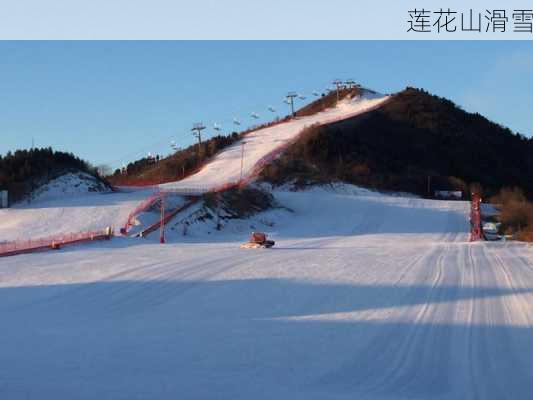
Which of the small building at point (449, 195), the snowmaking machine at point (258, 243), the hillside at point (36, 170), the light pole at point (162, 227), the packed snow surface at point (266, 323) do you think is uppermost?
the hillside at point (36, 170)

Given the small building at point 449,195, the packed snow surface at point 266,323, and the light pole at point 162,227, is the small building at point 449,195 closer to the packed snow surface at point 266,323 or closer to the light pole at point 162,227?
the light pole at point 162,227

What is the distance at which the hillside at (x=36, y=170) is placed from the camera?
51.1 meters

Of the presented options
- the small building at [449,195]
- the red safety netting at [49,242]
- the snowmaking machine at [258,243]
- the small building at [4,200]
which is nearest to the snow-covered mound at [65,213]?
the small building at [4,200]

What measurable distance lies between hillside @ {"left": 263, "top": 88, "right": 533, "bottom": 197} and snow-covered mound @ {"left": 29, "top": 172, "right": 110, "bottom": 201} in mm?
14262

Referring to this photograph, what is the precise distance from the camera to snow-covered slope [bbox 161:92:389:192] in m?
63.3

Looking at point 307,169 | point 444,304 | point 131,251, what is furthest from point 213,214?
point 444,304

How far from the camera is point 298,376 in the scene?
11.9 m

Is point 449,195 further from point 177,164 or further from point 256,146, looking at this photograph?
point 177,164

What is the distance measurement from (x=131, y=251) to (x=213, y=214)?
1590 cm

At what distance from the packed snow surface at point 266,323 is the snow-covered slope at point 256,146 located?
2714 centimetres

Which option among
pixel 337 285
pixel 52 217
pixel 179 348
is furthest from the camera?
pixel 52 217

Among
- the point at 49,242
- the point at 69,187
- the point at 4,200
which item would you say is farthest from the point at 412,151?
the point at 49,242

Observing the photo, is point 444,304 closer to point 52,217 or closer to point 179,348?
point 179,348

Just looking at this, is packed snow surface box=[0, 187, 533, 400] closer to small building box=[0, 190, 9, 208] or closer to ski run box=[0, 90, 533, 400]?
ski run box=[0, 90, 533, 400]
